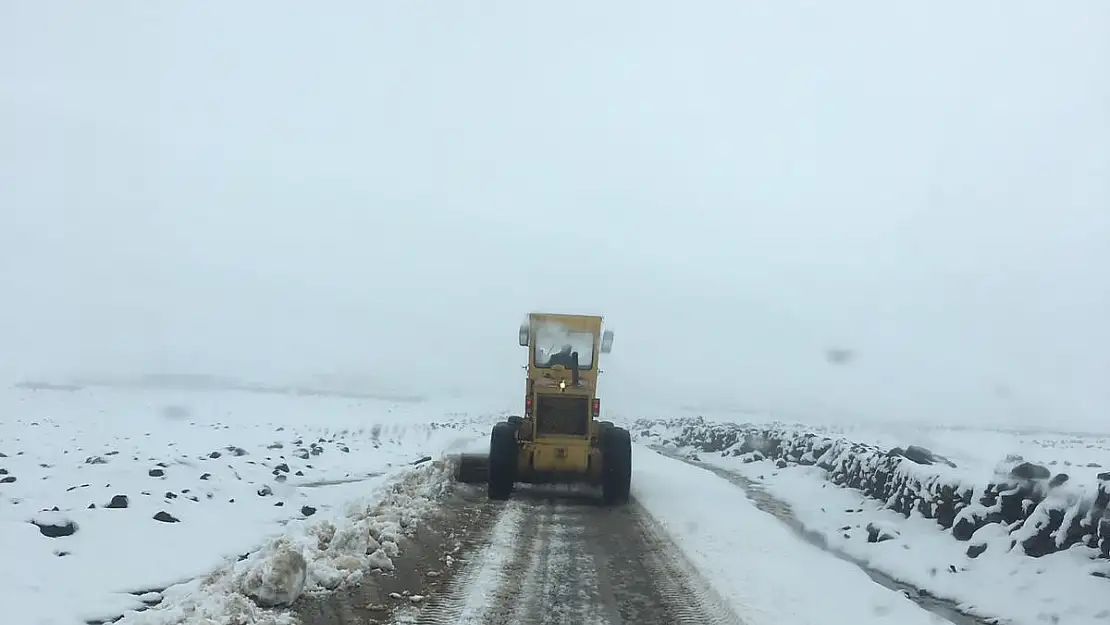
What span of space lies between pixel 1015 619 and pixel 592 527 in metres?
5.68

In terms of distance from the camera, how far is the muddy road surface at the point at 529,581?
6738 mm

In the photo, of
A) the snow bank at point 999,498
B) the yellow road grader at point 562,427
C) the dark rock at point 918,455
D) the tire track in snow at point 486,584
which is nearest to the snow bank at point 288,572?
the tire track in snow at point 486,584

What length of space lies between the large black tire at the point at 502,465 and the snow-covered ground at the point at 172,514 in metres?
1.10

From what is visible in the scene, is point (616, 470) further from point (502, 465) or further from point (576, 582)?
point (576, 582)

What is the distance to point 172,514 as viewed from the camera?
10867 millimetres

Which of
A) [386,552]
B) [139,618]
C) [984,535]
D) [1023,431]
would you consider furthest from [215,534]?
[1023,431]

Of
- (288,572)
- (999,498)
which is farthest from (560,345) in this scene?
(288,572)

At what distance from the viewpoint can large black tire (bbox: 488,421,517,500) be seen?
14648 millimetres

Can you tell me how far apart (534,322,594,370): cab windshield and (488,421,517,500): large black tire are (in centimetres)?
189

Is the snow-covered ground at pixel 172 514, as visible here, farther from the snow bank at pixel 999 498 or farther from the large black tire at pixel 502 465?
the snow bank at pixel 999 498

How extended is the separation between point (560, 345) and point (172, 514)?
24.4 ft

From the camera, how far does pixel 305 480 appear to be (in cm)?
1748

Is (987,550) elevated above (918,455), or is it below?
below

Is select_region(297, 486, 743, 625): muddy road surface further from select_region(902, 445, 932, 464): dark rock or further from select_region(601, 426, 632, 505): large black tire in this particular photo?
select_region(902, 445, 932, 464): dark rock
